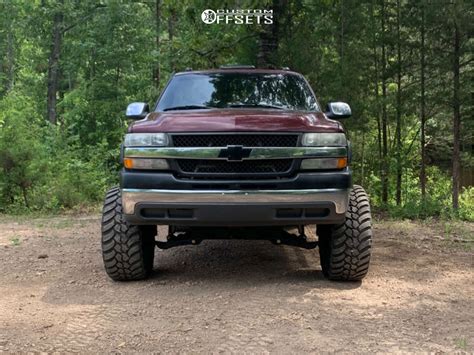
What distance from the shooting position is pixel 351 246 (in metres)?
4.77

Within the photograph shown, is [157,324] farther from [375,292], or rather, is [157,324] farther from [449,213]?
[449,213]

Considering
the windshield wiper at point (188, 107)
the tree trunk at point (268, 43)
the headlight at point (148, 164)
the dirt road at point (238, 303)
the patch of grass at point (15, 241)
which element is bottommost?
the patch of grass at point (15, 241)

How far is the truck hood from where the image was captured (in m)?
4.45

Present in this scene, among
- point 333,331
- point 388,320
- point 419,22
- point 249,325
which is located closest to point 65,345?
point 249,325

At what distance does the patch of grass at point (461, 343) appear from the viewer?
340 cm

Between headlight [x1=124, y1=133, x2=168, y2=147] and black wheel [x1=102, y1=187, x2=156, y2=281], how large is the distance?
74 cm

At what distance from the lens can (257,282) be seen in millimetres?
4941

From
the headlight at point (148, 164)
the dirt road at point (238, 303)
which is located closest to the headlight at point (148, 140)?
the headlight at point (148, 164)

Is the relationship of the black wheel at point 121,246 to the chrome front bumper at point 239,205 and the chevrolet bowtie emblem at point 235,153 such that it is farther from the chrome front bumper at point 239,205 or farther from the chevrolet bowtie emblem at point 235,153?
the chevrolet bowtie emblem at point 235,153

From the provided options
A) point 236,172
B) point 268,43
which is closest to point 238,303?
point 236,172

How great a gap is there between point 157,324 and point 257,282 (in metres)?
1.34

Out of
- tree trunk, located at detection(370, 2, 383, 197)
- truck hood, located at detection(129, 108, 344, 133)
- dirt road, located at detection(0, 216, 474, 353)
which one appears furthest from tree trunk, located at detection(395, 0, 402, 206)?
truck hood, located at detection(129, 108, 344, 133)

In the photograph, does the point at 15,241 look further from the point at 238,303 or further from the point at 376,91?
the point at 376,91

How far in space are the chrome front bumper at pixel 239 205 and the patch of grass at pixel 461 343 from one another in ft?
4.42
